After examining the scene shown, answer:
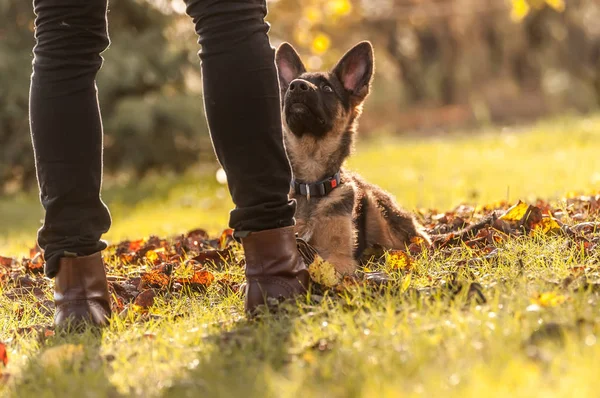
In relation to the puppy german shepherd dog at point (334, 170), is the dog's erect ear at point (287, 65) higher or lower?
higher

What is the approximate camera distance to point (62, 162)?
3223 millimetres

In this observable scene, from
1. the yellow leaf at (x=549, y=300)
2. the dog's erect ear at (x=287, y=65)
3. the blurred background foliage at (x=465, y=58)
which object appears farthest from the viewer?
the blurred background foliage at (x=465, y=58)

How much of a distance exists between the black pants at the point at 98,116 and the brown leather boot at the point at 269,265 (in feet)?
0.14

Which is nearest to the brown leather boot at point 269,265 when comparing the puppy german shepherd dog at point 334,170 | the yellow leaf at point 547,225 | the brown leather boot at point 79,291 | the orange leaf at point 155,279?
the brown leather boot at point 79,291

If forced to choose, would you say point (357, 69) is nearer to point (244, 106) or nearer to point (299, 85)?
point (299, 85)

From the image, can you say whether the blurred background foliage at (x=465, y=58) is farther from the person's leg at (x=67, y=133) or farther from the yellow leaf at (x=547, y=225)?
the person's leg at (x=67, y=133)

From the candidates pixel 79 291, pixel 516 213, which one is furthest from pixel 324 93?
pixel 79 291

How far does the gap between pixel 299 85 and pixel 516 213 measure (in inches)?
52.1

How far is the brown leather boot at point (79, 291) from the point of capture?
322 cm

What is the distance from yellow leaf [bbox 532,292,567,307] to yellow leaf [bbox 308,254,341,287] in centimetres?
91

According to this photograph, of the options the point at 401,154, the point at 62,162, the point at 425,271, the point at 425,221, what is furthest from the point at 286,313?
the point at 401,154

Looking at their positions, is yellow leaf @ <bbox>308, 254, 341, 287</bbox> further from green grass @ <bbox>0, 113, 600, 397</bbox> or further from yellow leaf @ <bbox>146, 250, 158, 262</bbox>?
yellow leaf @ <bbox>146, 250, 158, 262</bbox>

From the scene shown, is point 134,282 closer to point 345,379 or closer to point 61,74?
point 61,74

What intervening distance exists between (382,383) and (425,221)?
331cm
